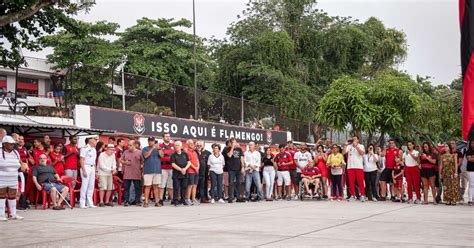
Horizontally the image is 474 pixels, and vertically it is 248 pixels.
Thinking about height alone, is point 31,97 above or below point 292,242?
above

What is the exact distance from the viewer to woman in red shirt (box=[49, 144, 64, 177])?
593 inches

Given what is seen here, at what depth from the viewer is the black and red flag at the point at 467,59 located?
441 centimetres

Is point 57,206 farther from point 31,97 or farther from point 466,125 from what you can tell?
point 466,125

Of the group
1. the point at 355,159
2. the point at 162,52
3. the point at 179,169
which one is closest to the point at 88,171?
the point at 179,169

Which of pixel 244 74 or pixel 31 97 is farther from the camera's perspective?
pixel 244 74

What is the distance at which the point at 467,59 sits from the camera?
4520 mm

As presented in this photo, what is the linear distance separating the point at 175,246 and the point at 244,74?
3627 cm

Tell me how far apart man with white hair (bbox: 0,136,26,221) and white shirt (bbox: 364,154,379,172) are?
1047 centimetres

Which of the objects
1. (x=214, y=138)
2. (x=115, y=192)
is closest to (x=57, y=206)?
(x=115, y=192)

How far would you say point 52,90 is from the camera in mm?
23312

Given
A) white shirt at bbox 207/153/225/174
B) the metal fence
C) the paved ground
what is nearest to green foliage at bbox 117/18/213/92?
the metal fence

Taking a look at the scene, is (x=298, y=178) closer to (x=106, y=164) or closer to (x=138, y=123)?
(x=106, y=164)

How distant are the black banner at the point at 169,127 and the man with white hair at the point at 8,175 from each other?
10044 mm

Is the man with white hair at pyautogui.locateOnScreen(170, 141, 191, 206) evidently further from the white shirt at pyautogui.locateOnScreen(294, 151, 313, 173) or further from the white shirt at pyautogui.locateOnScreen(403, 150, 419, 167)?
the white shirt at pyautogui.locateOnScreen(403, 150, 419, 167)
